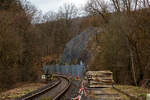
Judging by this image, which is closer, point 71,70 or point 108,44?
point 108,44

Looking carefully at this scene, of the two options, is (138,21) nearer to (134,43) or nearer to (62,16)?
(134,43)

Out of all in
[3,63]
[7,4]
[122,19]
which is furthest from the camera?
[7,4]

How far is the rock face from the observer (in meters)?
62.2

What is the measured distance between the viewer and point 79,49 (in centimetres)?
6738

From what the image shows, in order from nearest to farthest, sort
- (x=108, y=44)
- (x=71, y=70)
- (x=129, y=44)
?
1. (x=129, y=44)
2. (x=108, y=44)
3. (x=71, y=70)

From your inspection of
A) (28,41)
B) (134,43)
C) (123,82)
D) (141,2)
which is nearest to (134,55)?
(134,43)

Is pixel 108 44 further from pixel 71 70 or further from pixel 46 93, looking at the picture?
pixel 71 70

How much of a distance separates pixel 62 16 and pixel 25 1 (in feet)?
175

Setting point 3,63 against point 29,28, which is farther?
point 29,28

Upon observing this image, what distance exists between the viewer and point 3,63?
2812 cm

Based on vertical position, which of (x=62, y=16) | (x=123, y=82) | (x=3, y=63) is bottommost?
(x=123, y=82)

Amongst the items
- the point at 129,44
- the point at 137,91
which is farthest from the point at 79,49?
the point at 137,91

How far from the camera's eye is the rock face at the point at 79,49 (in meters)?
62.2

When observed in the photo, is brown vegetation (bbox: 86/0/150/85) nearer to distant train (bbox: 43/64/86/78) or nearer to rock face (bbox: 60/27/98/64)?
distant train (bbox: 43/64/86/78)
